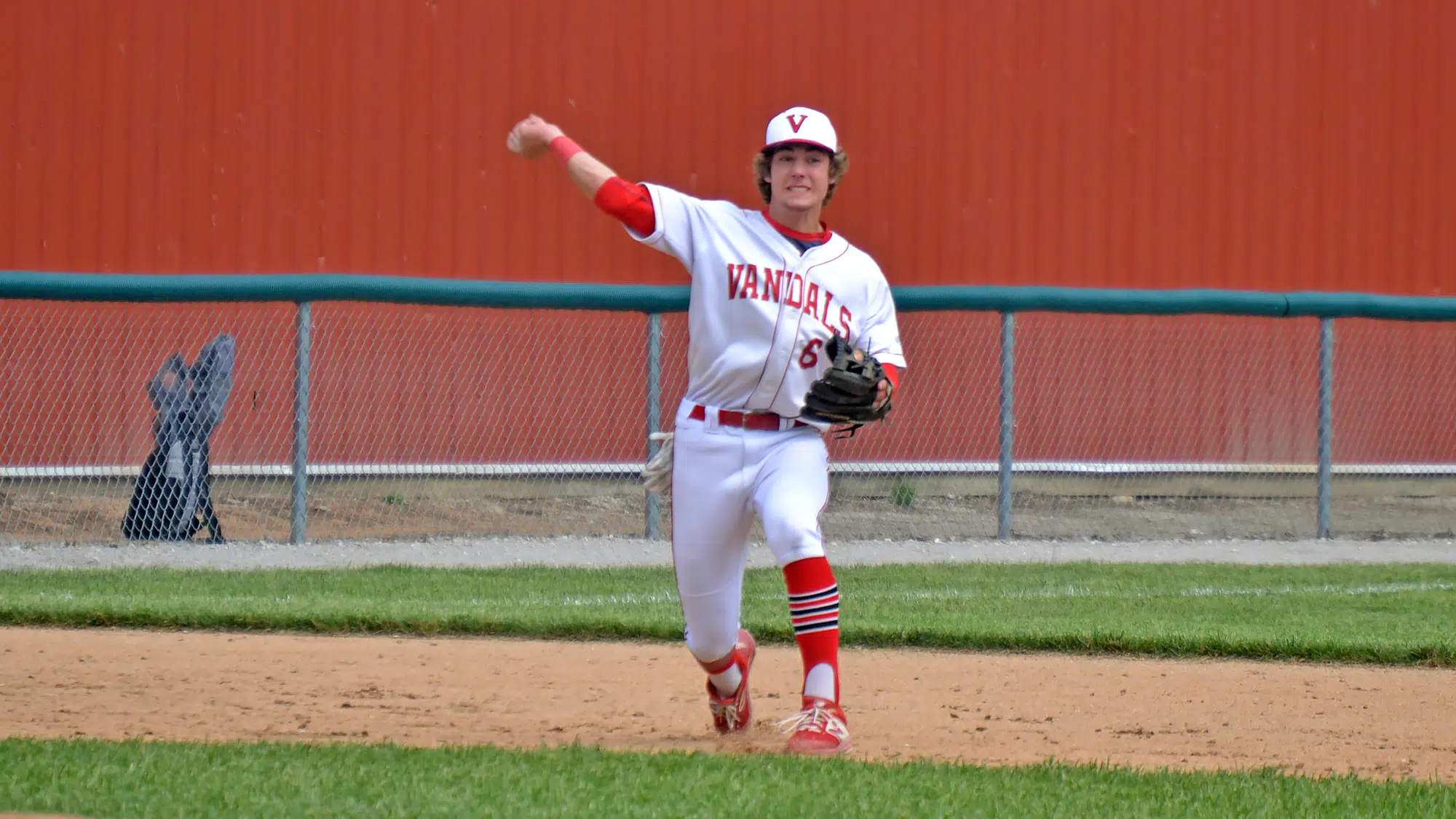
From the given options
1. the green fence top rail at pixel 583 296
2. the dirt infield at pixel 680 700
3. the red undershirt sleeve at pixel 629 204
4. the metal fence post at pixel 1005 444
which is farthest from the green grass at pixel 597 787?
the metal fence post at pixel 1005 444

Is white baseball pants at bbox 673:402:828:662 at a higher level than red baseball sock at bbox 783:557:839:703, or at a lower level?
higher

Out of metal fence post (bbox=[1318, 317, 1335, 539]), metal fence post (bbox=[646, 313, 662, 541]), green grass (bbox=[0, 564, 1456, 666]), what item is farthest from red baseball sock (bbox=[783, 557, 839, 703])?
metal fence post (bbox=[1318, 317, 1335, 539])

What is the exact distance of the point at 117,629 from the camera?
256 inches

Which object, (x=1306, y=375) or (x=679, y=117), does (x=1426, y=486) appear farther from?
(x=679, y=117)

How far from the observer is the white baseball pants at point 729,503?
4.21 m

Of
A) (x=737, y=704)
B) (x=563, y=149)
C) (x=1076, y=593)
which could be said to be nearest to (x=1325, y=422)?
(x=1076, y=593)

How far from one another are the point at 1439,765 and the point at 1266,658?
181 cm

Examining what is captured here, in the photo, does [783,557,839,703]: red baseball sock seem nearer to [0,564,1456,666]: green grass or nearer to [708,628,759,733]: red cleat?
[708,628,759,733]: red cleat

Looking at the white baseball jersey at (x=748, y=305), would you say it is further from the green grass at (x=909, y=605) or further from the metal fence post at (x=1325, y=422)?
the metal fence post at (x=1325, y=422)

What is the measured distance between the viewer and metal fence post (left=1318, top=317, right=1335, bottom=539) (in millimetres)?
10375

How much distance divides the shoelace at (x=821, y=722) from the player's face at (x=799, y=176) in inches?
51.7

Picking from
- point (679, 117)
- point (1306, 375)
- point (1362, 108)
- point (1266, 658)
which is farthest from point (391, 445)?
point (1362, 108)

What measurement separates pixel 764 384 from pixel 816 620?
619mm

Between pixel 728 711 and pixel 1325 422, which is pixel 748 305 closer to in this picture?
pixel 728 711
